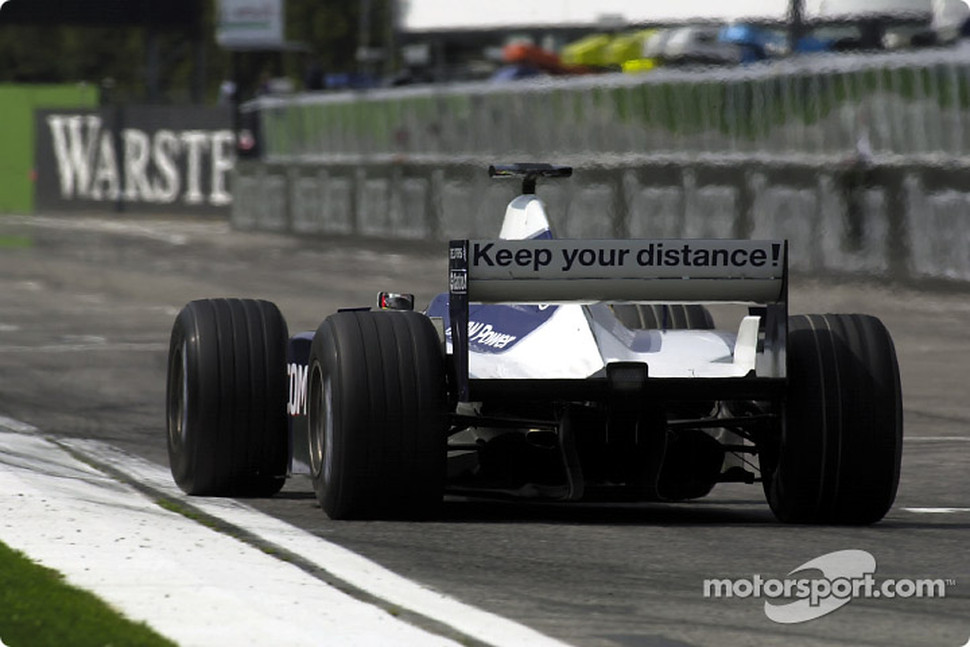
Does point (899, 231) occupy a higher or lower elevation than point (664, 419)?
lower

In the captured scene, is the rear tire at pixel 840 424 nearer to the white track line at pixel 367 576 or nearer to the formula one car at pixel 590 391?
the formula one car at pixel 590 391

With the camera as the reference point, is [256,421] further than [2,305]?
No

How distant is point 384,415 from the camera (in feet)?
26.5

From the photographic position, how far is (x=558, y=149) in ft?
109

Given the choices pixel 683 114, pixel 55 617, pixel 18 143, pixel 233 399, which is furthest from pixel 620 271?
pixel 18 143

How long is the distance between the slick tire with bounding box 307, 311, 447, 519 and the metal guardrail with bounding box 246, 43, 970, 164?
15.7 metres

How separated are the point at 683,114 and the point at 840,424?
21.3 metres

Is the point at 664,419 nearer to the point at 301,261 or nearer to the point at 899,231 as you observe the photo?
the point at 899,231

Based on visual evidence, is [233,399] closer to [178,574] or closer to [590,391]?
[590,391]

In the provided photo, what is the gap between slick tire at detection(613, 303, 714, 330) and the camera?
10.3 meters

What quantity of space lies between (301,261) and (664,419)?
25.6 meters

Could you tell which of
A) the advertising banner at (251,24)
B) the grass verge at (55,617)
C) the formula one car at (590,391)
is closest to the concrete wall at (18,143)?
the advertising banner at (251,24)

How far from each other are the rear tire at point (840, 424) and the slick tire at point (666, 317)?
6.04 feet

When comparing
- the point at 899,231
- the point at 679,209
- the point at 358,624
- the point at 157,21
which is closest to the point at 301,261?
the point at 679,209
